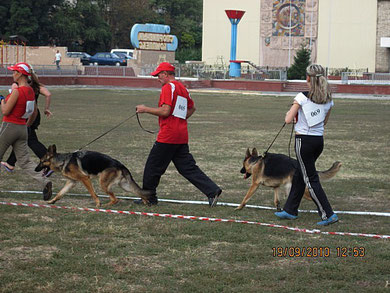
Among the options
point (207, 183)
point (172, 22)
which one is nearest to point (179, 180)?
point (207, 183)

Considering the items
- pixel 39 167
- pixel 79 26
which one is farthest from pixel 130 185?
pixel 79 26

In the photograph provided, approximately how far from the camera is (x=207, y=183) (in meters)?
8.48

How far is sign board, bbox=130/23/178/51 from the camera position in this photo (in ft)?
181

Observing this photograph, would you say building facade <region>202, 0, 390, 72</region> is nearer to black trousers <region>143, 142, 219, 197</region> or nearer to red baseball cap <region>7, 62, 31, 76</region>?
black trousers <region>143, 142, 219, 197</region>

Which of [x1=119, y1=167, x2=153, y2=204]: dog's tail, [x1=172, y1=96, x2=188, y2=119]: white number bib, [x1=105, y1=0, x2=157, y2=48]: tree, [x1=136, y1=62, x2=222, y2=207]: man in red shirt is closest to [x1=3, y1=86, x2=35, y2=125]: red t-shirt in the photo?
[x1=119, y1=167, x2=153, y2=204]: dog's tail

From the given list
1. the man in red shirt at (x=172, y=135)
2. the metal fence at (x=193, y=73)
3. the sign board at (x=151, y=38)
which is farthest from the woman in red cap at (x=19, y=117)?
the sign board at (x=151, y=38)

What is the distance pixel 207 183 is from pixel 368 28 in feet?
178

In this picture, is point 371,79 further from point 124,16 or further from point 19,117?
point 124,16

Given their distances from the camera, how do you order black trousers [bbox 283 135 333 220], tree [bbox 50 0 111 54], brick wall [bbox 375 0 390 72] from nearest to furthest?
black trousers [bbox 283 135 333 220] → brick wall [bbox 375 0 390 72] → tree [bbox 50 0 111 54]

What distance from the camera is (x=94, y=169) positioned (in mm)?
8297

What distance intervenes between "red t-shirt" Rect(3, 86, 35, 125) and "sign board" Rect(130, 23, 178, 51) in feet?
154

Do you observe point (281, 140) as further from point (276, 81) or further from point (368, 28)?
point (368, 28)

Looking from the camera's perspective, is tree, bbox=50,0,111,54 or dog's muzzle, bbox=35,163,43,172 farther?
tree, bbox=50,0,111,54

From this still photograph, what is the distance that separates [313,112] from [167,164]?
6.66 ft
